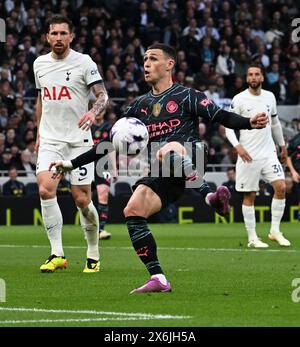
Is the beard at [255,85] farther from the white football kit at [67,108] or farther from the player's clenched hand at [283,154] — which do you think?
the white football kit at [67,108]

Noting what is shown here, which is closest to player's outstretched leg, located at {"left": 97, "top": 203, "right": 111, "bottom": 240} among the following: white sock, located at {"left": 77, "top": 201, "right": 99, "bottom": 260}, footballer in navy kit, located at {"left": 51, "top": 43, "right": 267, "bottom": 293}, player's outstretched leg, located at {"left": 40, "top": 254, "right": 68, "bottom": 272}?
white sock, located at {"left": 77, "top": 201, "right": 99, "bottom": 260}

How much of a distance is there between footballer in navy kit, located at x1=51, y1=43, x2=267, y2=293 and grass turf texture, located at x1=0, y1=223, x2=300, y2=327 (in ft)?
1.62

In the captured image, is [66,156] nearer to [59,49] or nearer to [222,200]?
[59,49]

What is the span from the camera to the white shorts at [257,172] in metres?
16.6

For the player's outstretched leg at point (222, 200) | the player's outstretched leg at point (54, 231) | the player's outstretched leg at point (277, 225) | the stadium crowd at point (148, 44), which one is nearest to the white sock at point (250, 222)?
the player's outstretched leg at point (277, 225)

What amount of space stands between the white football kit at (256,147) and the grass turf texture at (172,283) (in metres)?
1.03

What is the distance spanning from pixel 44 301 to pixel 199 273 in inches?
118

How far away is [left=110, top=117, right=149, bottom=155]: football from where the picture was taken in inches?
377

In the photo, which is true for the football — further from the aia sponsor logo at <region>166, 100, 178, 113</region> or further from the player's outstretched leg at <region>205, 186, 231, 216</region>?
the player's outstretched leg at <region>205, 186, 231, 216</region>

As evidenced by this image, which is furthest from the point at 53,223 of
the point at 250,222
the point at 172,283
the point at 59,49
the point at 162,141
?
the point at 250,222

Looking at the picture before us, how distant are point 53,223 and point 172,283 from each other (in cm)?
214

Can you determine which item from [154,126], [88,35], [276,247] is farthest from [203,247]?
[88,35]
